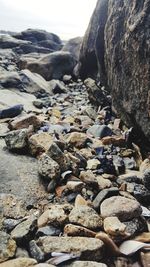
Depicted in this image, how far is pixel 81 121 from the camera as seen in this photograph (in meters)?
6.58

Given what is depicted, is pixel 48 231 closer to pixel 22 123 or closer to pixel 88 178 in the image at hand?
pixel 88 178

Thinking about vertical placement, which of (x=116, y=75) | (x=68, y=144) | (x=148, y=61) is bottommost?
(x=68, y=144)

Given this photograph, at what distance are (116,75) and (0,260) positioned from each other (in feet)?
13.8

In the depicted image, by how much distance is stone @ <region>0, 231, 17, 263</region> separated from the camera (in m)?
2.52

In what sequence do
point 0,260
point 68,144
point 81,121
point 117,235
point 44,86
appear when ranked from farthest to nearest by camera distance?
point 44,86, point 81,121, point 68,144, point 117,235, point 0,260

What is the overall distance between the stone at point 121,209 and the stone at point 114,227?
103 millimetres

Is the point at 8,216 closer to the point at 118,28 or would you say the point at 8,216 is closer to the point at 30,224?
the point at 30,224

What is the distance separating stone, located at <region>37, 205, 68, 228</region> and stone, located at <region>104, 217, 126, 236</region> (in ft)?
1.20

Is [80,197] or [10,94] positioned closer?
[80,197]

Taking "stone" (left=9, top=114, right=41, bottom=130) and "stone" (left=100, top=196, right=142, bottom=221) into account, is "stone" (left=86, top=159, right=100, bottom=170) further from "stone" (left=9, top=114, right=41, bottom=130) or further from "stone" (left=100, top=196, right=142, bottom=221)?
"stone" (left=9, top=114, right=41, bottom=130)

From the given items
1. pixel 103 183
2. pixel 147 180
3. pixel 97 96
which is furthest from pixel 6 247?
pixel 97 96

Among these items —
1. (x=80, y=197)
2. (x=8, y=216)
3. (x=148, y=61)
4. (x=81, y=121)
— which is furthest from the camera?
(x=81, y=121)

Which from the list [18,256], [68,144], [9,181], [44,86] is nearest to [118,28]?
[68,144]

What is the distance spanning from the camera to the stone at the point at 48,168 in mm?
3631
